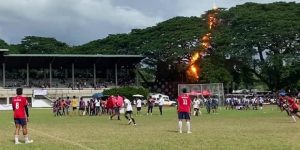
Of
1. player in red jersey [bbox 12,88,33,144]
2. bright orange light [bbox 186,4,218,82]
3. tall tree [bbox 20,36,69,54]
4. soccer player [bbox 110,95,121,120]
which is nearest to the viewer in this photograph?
player in red jersey [bbox 12,88,33,144]

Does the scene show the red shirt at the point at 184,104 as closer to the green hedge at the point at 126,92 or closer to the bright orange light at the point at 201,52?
the green hedge at the point at 126,92

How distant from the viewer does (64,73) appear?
323 ft

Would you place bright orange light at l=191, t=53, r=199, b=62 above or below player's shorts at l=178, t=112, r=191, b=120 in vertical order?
above

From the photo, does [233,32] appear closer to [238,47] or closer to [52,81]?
[238,47]

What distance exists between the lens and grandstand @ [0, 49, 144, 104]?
8894 cm

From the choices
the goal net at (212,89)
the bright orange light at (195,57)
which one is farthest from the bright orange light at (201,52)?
the goal net at (212,89)

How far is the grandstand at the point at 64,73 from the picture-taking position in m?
88.9

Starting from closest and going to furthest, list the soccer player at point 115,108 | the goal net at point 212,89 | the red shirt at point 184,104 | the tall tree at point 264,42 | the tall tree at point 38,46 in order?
1. the red shirt at point 184,104
2. the soccer player at point 115,108
3. the goal net at point 212,89
4. the tall tree at point 264,42
5. the tall tree at point 38,46

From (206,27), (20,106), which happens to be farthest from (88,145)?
(206,27)

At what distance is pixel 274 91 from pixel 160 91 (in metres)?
21.5

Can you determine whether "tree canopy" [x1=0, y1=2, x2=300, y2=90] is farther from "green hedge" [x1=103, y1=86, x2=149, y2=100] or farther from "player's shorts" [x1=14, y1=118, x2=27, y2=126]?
"player's shorts" [x1=14, y1=118, x2=27, y2=126]

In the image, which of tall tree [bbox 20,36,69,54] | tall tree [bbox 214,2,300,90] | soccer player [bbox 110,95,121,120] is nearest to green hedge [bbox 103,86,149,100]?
tall tree [bbox 214,2,300,90]

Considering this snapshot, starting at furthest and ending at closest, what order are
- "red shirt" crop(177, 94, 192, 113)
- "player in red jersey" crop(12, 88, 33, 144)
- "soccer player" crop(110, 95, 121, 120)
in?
"soccer player" crop(110, 95, 121, 120) → "red shirt" crop(177, 94, 192, 113) → "player in red jersey" crop(12, 88, 33, 144)

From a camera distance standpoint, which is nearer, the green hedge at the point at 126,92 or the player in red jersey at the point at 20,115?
the player in red jersey at the point at 20,115
